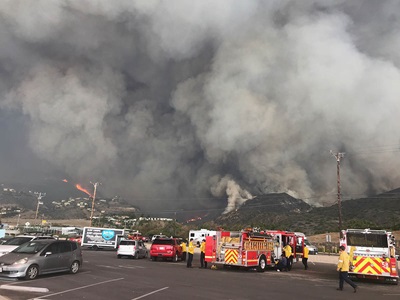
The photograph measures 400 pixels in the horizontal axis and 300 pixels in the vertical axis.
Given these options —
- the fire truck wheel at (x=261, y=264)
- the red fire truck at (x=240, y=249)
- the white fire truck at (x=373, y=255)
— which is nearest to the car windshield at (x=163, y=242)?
the red fire truck at (x=240, y=249)

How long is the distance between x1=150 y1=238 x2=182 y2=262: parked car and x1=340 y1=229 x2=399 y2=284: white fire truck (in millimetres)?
14280

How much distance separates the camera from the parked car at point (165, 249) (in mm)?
28422

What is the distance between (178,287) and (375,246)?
11280mm

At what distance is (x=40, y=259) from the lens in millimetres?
14461

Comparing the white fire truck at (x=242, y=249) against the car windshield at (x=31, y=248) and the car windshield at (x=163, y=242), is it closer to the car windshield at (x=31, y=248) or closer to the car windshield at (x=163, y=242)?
the car windshield at (x=163, y=242)

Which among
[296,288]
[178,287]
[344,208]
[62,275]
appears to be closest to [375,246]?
[296,288]

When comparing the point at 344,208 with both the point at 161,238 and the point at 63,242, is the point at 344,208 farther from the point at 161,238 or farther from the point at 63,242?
the point at 63,242

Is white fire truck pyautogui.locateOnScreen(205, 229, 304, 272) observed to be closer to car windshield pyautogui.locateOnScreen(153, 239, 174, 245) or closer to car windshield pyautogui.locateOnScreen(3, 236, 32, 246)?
car windshield pyautogui.locateOnScreen(153, 239, 174, 245)

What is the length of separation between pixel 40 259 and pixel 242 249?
1145cm

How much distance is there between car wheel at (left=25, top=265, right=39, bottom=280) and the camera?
1382 cm

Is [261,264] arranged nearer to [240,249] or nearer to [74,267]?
[240,249]

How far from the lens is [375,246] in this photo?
1841 cm

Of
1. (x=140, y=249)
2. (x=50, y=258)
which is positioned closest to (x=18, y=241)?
(x=50, y=258)

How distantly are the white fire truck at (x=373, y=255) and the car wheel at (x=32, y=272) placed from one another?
14734mm
